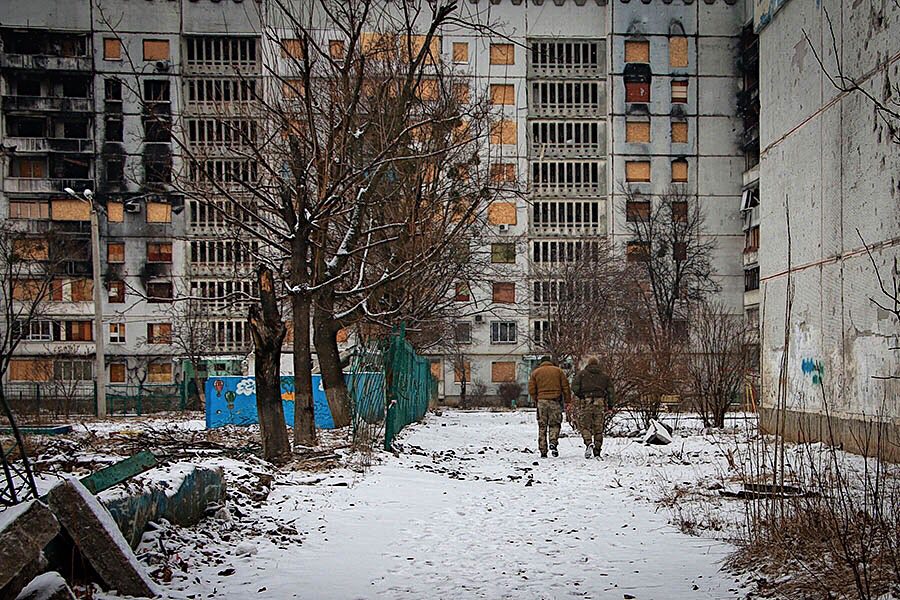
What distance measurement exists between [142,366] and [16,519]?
212 ft

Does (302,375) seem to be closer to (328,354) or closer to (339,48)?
(328,354)

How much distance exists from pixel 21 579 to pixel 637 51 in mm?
69541

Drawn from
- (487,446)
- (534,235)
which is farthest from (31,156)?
(487,446)

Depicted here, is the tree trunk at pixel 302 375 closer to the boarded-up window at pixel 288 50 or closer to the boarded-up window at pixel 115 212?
the boarded-up window at pixel 288 50

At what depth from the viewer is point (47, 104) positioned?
6769cm

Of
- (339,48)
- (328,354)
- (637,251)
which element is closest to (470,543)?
(328,354)

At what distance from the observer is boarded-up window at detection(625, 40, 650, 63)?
230ft

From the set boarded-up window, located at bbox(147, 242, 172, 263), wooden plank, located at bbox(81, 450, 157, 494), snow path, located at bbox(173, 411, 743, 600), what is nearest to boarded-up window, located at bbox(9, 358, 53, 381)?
boarded-up window, located at bbox(147, 242, 172, 263)

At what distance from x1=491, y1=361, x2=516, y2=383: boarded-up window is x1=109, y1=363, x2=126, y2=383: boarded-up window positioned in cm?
2605

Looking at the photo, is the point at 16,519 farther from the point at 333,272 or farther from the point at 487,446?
the point at 487,446

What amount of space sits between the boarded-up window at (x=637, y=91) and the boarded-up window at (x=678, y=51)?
271cm

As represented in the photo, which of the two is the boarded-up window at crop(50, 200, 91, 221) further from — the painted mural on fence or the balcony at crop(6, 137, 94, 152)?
the painted mural on fence

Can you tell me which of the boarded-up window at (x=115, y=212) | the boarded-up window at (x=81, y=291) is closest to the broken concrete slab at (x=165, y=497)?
the boarded-up window at (x=81, y=291)

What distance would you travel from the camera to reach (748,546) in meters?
8.02
